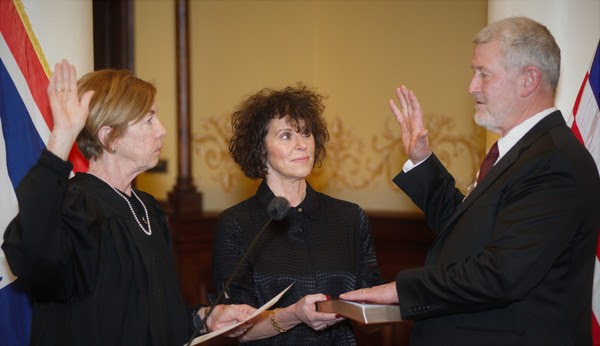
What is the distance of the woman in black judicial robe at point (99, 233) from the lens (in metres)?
2.04

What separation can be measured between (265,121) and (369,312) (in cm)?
109

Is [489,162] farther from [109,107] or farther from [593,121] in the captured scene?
[109,107]

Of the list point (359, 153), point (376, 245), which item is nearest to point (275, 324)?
point (376, 245)

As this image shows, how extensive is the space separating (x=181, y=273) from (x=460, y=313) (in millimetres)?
3608

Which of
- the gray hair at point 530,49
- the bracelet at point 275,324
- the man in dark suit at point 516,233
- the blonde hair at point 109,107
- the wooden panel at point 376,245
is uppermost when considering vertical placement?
the gray hair at point 530,49

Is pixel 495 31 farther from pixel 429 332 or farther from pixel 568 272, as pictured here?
pixel 429 332

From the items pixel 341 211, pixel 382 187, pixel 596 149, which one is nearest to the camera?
pixel 596 149

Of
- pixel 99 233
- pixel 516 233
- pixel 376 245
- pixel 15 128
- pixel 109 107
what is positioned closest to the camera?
pixel 516 233

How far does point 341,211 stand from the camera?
3064mm

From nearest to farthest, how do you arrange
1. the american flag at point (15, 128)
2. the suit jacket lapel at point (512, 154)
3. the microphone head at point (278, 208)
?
the microphone head at point (278, 208) → the suit jacket lapel at point (512, 154) → the american flag at point (15, 128)

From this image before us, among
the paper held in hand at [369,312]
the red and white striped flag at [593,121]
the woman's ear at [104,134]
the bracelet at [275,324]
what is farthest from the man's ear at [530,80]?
the woman's ear at [104,134]

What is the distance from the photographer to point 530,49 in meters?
2.36

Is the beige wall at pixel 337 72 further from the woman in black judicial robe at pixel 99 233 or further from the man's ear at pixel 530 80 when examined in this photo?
the woman in black judicial robe at pixel 99 233

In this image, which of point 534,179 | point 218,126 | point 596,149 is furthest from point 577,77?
point 218,126
